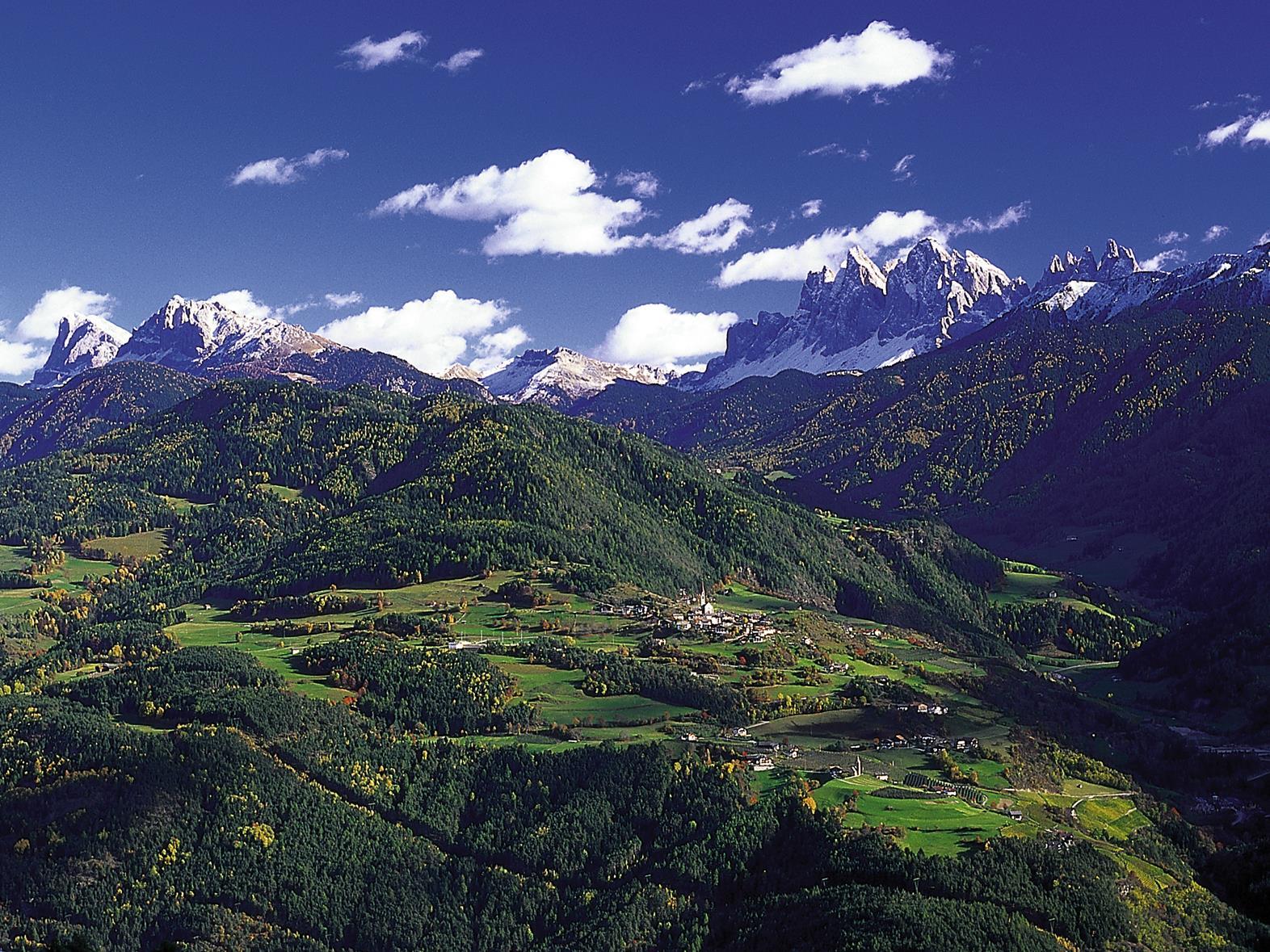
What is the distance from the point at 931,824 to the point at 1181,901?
31779 mm

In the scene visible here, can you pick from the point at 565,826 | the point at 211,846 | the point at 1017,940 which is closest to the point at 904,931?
the point at 1017,940

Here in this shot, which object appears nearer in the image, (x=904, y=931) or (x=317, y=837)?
(x=904, y=931)

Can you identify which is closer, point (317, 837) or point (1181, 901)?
point (1181, 901)

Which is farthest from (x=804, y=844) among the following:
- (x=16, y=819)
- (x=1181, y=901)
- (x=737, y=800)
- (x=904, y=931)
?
(x=16, y=819)

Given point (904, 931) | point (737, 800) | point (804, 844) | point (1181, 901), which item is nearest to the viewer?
point (904, 931)

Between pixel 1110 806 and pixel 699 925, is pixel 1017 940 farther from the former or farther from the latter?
pixel 1110 806

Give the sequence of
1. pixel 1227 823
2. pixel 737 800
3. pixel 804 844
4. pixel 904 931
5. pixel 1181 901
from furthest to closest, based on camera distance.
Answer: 1. pixel 1227 823
2. pixel 737 800
3. pixel 804 844
4. pixel 1181 901
5. pixel 904 931

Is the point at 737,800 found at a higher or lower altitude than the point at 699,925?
higher

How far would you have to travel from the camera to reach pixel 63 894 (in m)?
177

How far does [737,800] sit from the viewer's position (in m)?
181

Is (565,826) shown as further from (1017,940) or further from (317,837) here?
(1017,940)

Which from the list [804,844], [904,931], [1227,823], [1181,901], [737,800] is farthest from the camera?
[1227,823]

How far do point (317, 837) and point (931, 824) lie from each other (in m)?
93.0

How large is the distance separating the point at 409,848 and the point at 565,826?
25350mm
